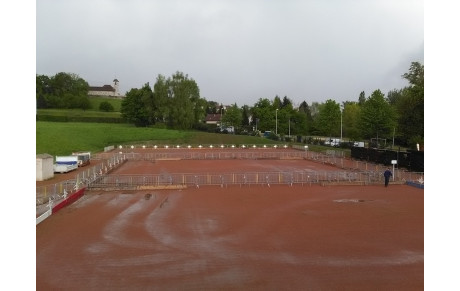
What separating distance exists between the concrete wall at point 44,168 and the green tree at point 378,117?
3538cm

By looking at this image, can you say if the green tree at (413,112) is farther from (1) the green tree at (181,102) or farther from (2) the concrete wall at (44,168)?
(1) the green tree at (181,102)

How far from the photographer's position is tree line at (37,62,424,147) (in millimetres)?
43156

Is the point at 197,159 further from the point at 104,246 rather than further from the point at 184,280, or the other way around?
the point at 184,280

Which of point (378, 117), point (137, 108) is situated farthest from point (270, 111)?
point (378, 117)

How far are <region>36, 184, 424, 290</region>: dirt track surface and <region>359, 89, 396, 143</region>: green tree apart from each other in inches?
1199

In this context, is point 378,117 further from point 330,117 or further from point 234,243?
point 234,243

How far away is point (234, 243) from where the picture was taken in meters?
11.9

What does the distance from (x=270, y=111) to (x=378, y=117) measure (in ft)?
106

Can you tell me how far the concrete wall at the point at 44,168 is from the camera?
24.8 metres

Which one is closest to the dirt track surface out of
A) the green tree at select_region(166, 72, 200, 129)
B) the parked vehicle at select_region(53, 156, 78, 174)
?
the parked vehicle at select_region(53, 156, 78, 174)

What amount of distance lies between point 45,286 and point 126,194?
12190 millimetres

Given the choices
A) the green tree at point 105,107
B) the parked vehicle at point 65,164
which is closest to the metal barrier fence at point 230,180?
the parked vehicle at point 65,164

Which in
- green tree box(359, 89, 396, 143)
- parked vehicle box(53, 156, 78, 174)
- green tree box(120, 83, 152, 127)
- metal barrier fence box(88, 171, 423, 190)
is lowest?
metal barrier fence box(88, 171, 423, 190)

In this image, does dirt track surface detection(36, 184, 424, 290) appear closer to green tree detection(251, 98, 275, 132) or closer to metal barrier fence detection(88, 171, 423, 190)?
metal barrier fence detection(88, 171, 423, 190)
